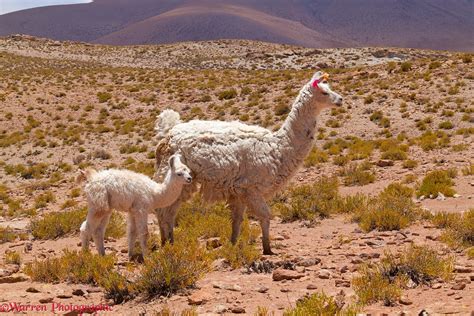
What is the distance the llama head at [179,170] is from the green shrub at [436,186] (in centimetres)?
673

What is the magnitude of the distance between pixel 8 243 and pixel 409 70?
2706 centimetres

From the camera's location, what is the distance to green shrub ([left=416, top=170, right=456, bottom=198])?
12.0 meters

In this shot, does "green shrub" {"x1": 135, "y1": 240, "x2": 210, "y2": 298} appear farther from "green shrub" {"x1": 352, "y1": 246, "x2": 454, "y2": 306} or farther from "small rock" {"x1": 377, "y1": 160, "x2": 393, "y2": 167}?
"small rock" {"x1": 377, "y1": 160, "x2": 393, "y2": 167}

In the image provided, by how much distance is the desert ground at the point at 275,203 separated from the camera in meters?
5.74

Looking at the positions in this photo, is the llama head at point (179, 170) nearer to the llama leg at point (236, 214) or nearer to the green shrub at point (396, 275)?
the llama leg at point (236, 214)

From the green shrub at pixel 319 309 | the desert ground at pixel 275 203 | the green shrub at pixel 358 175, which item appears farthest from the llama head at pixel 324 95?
the green shrub at pixel 358 175

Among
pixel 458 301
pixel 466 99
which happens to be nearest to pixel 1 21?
pixel 466 99

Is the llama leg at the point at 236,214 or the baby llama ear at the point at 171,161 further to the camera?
the llama leg at the point at 236,214

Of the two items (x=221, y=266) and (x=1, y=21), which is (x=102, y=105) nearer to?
(x=221, y=266)

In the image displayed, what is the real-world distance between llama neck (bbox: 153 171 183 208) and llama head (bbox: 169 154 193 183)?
0.07 meters

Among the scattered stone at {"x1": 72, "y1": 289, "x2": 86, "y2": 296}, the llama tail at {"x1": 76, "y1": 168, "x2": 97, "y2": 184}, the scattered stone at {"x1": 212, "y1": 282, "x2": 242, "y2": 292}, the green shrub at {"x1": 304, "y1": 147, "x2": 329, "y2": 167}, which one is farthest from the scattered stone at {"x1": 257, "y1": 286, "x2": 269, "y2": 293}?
the green shrub at {"x1": 304, "y1": 147, "x2": 329, "y2": 167}

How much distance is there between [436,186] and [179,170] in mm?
7173

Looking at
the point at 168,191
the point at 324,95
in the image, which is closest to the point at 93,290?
the point at 168,191

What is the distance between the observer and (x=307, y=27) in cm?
18550
